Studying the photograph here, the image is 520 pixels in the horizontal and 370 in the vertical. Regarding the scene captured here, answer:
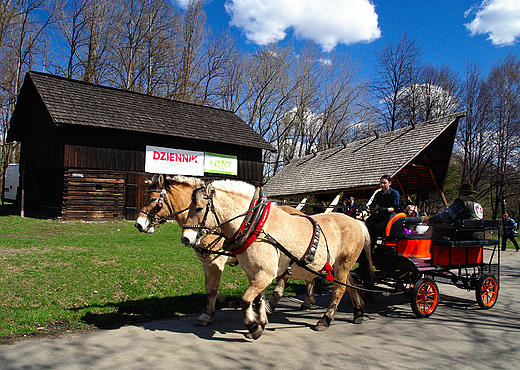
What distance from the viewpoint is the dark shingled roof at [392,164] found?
1576cm

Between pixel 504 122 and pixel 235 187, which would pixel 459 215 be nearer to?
pixel 235 187

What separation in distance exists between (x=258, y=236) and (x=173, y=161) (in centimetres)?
1598

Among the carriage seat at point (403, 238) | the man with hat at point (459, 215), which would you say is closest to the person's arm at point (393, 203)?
the carriage seat at point (403, 238)

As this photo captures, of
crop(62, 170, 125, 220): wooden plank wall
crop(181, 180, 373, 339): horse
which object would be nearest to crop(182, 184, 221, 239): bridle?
crop(181, 180, 373, 339): horse

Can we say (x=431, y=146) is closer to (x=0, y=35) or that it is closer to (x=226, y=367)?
(x=226, y=367)

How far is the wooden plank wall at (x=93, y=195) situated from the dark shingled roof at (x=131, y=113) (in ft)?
8.21

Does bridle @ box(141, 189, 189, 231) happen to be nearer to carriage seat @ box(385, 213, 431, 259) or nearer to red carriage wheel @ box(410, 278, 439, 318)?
carriage seat @ box(385, 213, 431, 259)

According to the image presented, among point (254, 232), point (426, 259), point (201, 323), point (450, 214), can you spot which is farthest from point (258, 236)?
point (450, 214)

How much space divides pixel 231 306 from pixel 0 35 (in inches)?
1120

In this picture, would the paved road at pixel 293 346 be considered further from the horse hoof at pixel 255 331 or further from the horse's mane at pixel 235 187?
the horse's mane at pixel 235 187

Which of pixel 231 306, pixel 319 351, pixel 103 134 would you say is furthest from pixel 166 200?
pixel 103 134

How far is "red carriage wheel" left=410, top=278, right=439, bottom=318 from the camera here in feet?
18.8

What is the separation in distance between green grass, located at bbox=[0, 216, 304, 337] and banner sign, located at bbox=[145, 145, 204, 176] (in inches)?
368

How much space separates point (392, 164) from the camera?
15.7 m
